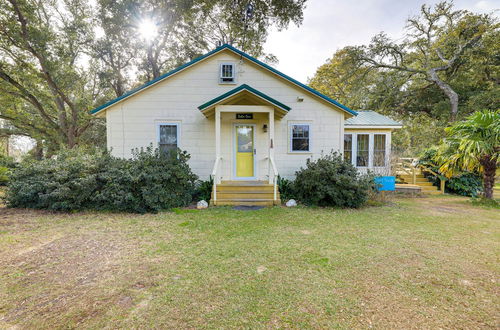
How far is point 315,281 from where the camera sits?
3.00 meters

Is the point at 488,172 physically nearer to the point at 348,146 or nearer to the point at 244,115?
the point at 348,146

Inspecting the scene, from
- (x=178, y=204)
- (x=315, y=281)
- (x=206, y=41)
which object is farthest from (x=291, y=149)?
(x=206, y=41)

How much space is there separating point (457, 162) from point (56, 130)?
2419 centimetres

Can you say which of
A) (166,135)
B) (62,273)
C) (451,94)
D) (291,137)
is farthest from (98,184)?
(451,94)

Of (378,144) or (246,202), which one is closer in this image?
(246,202)

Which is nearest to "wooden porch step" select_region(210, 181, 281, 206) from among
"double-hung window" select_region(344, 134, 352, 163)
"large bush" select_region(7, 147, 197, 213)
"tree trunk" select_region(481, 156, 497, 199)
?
"large bush" select_region(7, 147, 197, 213)

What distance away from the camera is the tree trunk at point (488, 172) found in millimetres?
7485

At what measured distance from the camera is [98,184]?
660cm

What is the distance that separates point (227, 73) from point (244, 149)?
10.4 feet

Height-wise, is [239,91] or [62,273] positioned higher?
[239,91]

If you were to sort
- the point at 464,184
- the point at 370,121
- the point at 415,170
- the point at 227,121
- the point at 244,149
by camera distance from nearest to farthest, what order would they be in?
the point at 227,121 < the point at 244,149 < the point at 464,184 < the point at 370,121 < the point at 415,170

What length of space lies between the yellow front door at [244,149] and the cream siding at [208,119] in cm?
25

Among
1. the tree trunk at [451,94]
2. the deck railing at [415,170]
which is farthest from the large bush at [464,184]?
the tree trunk at [451,94]

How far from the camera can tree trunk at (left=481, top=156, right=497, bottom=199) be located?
295 inches
